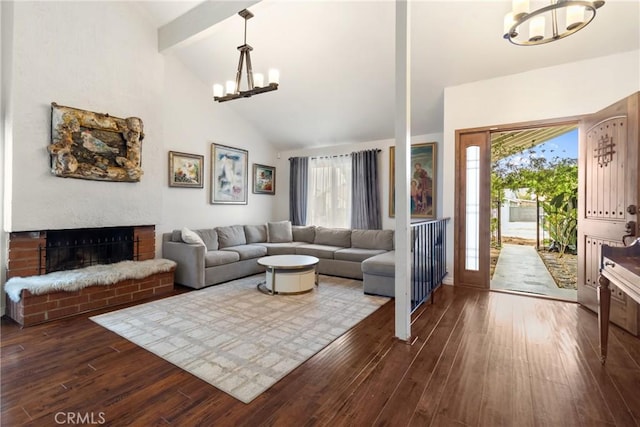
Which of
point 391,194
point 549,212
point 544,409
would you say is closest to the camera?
point 544,409

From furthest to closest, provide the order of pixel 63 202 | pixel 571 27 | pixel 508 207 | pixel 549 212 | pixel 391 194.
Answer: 1. pixel 508 207
2. pixel 549 212
3. pixel 391 194
4. pixel 63 202
5. pixel 571 27

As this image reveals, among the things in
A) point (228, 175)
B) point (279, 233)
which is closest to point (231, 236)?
point (279, 233)

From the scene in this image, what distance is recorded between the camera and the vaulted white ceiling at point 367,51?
126 inches

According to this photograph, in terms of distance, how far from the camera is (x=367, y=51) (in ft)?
12.8

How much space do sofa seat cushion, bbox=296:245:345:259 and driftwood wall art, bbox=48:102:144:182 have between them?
9.09 feet

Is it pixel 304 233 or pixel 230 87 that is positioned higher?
pixel 230 87

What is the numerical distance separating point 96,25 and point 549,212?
28.8 feet

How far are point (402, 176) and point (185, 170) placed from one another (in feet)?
12.6

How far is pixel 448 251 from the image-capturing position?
438 centimetres

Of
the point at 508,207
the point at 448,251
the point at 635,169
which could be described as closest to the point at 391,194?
the point at 448,251

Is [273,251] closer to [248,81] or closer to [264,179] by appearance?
[264,179]

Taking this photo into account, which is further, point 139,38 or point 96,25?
point 139,38

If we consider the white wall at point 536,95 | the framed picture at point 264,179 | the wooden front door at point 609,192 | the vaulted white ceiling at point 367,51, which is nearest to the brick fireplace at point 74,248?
the framed picture at point 264,179

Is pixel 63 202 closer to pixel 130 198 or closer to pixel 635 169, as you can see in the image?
pixel 130 198
